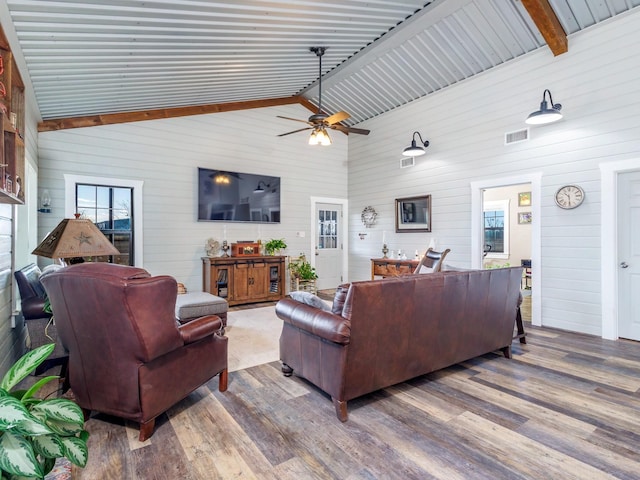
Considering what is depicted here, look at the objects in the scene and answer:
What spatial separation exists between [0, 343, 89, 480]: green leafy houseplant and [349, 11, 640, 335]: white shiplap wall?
206 inches

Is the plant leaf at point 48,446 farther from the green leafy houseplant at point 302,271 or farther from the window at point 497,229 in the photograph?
the window at point 497,229

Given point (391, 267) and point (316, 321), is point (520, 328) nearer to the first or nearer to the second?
point (391, 267)

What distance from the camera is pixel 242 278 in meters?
6.06

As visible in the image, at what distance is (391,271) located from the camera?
20.7ft

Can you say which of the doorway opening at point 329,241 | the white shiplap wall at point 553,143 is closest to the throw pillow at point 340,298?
the white shiplap wall at point 553,143

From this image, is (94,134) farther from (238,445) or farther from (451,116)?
(451,116)

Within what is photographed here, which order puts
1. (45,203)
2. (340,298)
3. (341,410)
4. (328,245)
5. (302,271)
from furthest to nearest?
1. (328,245)
2. (302,271)
3. (45,203)
4. (340,298)
5. (341,410)

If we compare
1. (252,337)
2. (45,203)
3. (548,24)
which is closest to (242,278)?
(252,337)

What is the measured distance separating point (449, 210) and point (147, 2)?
16.2 ft

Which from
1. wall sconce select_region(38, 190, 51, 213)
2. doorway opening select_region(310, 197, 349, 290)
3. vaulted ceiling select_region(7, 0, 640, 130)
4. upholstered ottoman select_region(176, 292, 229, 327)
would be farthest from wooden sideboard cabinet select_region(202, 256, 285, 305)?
vaulted ceiling select_region(7, 0, 640, 130)

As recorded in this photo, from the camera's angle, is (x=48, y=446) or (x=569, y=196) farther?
(x=569, y=196)

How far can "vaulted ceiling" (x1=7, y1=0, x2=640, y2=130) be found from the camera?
10.3 feet

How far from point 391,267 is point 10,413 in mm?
5683

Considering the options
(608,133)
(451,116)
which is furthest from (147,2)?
(608,133)
